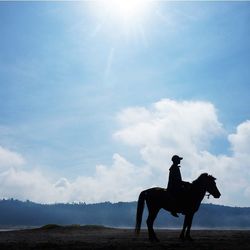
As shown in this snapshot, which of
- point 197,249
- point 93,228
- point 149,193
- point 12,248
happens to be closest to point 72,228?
point 93,228

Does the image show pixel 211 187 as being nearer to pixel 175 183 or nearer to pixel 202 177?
pixel 202 177

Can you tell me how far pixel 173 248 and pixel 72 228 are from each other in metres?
19.9

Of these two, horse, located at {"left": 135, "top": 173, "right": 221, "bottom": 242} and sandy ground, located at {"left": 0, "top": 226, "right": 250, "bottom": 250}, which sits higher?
horse, located at {"left": 135, "top": 173, "right": 221, "bottom": 242}

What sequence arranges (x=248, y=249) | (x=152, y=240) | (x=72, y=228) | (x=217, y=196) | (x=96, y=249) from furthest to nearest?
(x=72, y=228) → (x=217, y=196) → (x=152, y=240) → (x=96, y=249) → (x=248, y=249)

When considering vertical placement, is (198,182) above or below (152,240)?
above

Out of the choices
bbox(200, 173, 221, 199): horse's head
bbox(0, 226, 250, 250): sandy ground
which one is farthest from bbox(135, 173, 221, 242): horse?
bbox(0, 226, 250, 250): sandy ground

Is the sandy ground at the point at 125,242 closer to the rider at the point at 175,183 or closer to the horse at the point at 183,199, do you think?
the horse at the point at 183,199

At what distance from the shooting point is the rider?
19953mm

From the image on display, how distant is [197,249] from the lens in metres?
15.1

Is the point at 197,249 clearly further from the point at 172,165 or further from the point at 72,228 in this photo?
the point at 72,228

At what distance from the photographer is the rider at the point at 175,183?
20.0 m

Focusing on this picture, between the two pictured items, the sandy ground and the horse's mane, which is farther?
the horse's mane

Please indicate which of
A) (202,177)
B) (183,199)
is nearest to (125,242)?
(183,199)

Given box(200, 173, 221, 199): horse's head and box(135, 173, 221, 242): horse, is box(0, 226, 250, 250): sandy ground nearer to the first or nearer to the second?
box(135, 173, 221, 242): horse
